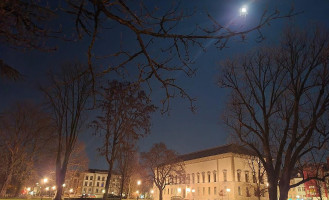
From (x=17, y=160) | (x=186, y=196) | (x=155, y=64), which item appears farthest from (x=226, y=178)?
(x=155, y=64)

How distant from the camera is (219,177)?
62.1 meters

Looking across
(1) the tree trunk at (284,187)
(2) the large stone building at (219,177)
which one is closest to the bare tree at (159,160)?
(2) the large stone building at (219,177)

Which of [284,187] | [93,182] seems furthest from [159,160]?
[93,182]

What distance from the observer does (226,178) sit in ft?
197

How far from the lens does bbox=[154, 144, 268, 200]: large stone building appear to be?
188ft

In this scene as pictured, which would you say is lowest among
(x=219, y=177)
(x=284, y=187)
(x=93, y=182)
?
(x=284, y=187)

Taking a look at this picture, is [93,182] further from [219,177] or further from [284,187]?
[284,187]

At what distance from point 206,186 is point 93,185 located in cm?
6614

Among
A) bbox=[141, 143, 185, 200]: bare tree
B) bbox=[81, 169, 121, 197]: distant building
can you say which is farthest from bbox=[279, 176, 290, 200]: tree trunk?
bbox=[81, 169, 121, 197]: distant building

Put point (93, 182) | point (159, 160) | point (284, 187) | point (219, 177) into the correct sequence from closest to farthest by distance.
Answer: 1. point (284, 187)
2. point (159, 160)
3. point (219, 177)
4. point (93, 182)

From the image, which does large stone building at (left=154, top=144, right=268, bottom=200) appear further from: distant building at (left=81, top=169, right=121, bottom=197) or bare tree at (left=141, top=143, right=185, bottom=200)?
distant building at (left=81, top=169, right=121, bottom=197)

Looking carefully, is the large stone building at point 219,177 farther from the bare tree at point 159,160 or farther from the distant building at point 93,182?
the distant building at point 93,182

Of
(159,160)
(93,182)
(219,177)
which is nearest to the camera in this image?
(159,160)

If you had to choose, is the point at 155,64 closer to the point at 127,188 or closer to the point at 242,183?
the point at 242,183
